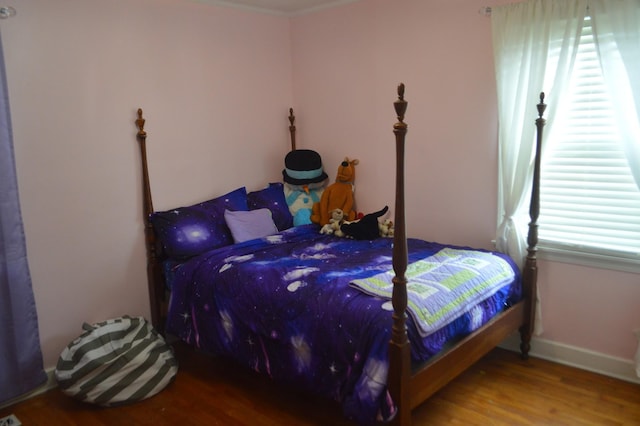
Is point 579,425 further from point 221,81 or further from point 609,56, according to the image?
point 221,81

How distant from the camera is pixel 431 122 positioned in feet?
10.9

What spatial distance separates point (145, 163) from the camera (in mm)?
3148

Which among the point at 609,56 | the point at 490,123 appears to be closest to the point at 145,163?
the point at 490,123

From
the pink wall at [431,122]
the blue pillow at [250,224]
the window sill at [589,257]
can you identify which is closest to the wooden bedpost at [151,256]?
the blue pillow at [250,224]

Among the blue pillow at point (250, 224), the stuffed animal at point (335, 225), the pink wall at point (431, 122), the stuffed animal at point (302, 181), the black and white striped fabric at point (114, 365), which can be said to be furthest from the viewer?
the stuffed animal at point (302, 181)

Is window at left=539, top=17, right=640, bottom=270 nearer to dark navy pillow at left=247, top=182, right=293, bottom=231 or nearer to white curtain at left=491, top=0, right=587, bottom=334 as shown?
white curtain at left=491, top=0, right=587, bottom=334

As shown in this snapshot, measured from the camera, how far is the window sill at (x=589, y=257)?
265cm

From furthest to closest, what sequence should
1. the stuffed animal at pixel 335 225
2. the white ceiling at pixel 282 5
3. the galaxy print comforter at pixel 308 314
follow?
the white ceiling at pixel 282 5 < the stuffed animal at pixel 335 225 < the galaxy print comforter at pixel 308 314

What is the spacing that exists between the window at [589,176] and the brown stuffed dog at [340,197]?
4.49 ft

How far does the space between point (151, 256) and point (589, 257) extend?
8.74 ft

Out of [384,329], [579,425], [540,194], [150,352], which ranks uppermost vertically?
[540,194]

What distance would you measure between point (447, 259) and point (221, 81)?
6.79 feet

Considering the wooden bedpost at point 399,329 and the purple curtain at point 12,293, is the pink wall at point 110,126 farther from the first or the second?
the wooden bedpost at point 399,329

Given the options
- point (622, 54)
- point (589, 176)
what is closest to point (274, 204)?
point (589, 176)
